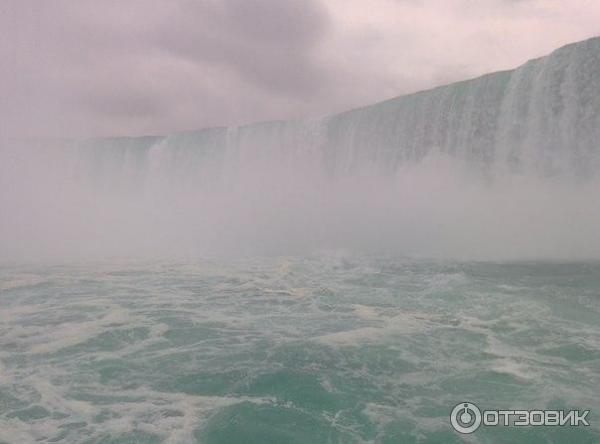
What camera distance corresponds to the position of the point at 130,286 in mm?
13836

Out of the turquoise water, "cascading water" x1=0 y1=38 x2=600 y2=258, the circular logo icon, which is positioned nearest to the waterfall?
"cascading water" x1=0 y1=38 x2=600 y2=258

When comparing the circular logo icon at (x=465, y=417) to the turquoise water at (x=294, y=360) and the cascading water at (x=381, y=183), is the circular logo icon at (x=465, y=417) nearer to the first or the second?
the turquoise water at (x=294, y=360)

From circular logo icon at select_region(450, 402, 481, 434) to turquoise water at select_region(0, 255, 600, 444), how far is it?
0.39 ft

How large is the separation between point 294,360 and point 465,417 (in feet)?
8.80

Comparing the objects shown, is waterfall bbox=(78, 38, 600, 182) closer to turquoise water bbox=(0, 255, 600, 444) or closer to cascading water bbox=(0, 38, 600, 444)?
cascading water bbox=(0, 38, 600, 444)

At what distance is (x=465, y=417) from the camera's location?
5453 mm

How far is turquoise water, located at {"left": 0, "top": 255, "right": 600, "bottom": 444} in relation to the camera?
5227 millimetres

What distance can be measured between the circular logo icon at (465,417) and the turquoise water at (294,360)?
0.39ft

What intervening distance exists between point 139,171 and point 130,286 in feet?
123

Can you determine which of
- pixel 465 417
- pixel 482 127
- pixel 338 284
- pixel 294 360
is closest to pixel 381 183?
pixel 482 127

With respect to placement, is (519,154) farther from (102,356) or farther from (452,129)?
(102,356)

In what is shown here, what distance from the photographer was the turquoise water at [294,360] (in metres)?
5.23

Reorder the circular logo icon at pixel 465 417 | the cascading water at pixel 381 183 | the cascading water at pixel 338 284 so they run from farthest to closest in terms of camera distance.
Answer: the cascading water at pixel 381 183
the cascading water at pixel 338 284
the circular logo icon at pixel 465 417

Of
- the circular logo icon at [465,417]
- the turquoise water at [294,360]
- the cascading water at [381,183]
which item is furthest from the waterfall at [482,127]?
the circular logo icon at [465,417]
